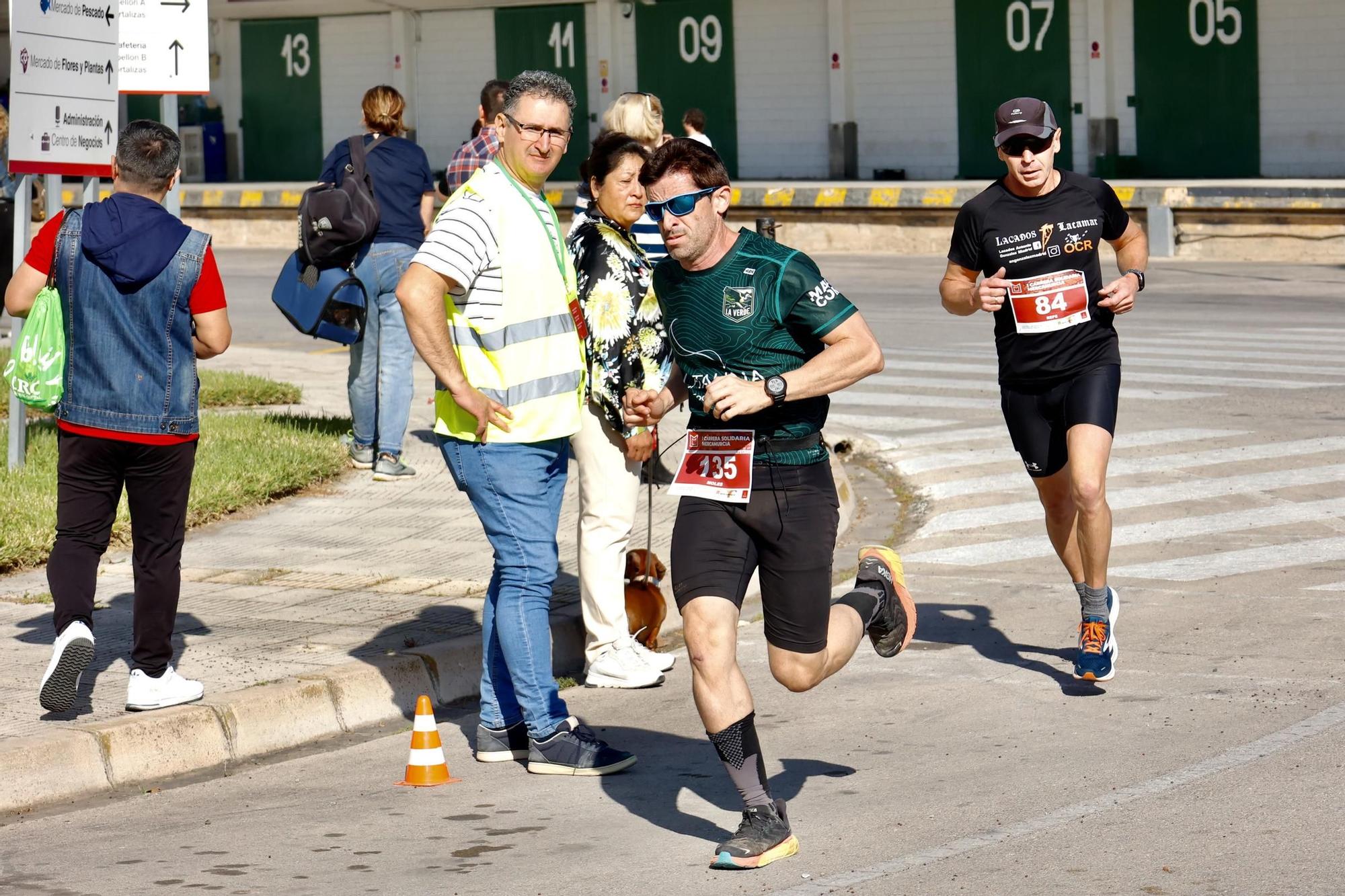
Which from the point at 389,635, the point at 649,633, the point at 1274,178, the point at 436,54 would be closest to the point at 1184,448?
the point at 649,633

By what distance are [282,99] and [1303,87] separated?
21.9 meters

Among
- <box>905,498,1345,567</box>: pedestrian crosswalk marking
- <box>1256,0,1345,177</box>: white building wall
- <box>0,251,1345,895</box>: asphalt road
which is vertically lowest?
<box>0,251,1345,895</box>: asphalt road

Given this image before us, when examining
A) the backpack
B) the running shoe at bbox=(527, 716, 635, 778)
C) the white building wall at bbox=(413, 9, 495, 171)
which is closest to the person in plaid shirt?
the backpack

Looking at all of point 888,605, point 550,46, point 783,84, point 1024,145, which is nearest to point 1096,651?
point 888,605

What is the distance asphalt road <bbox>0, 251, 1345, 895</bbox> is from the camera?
4.90 meters

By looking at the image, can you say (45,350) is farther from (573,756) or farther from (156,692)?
(573,756)

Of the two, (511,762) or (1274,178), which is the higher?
(1274,178)

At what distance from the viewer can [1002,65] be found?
109 feet

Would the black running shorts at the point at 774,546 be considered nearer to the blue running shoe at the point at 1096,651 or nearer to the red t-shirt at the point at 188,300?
the blue running shoe at the point at 1096,651

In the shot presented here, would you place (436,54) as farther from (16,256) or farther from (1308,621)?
(1308,621)

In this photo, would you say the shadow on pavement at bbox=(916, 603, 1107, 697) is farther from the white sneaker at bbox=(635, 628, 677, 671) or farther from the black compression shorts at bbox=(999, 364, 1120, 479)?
the white sneaker at bbox=(635, 628, 677, 671)

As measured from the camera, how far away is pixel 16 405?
32.1ft

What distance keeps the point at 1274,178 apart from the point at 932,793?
27.2 m

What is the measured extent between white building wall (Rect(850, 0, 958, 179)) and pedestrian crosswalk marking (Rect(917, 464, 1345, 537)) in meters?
23.9
